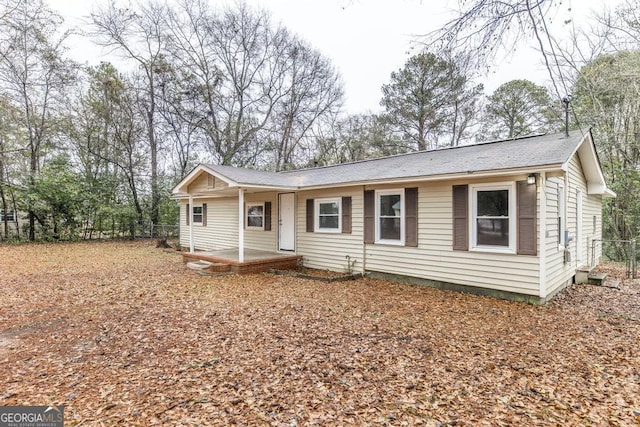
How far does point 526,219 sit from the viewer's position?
5785 mm

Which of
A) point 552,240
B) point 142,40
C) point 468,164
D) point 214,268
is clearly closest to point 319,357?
point 468,164

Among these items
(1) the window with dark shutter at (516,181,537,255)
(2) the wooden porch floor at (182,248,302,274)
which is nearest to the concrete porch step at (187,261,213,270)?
(2) the wooden porch floor at (182,248,302,274)

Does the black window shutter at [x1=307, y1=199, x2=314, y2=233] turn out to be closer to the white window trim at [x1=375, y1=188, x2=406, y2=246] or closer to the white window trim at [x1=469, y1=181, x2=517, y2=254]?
the white window trim at [x1=375, y1=188, x2=406, y2=246]

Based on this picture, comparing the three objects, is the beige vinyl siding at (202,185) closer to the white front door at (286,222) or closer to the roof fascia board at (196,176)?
the roof fascia board at (196,176)

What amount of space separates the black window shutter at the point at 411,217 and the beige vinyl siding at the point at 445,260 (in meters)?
0.10

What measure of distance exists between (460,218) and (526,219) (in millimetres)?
1162

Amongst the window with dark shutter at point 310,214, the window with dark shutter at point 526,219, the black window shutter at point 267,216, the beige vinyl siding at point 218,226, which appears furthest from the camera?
the beige vinyl siding at point 218,226

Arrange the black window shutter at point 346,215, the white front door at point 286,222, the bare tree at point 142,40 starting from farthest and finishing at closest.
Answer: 1. the bare tree at point 142,40
2. the white front door at point 286,222
3. the black window shutter at point 346,215

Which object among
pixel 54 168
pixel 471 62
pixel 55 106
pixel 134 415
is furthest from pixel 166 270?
pixel 55 106

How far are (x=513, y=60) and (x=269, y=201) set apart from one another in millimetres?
8090

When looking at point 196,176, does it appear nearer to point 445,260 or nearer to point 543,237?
point 445,260

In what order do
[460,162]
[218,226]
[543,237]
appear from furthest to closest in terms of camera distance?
[218,226] → [460,162] → [543,237]

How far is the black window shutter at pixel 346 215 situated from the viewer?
852 cm

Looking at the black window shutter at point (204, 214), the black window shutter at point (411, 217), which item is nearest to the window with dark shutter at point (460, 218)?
the black window shutter at point (411, 217)
